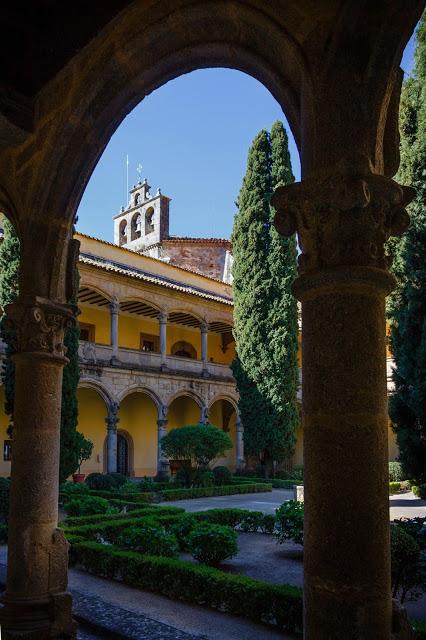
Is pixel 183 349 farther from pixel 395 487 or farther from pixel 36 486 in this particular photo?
pixel 36 486

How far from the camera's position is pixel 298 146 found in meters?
2.71

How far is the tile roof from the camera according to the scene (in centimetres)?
1967

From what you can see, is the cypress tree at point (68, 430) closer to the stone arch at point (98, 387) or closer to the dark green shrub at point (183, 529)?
the dark green shrub at point (183, 529)

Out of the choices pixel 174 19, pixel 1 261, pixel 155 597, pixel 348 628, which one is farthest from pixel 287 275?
pixel 348 628

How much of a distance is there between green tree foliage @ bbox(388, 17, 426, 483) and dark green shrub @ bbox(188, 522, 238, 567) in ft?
11.2

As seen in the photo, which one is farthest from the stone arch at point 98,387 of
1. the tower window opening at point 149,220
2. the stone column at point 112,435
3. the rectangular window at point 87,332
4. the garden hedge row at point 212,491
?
the tower window opening at point 149,220

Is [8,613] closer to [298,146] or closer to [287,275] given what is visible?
[298,146]

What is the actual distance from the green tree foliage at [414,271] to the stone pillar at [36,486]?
5645 mm

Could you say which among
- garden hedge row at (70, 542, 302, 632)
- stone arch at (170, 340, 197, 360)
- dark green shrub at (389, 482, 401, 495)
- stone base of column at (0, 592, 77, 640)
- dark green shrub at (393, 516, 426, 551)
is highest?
stone arch at (170, 340, 197, 360)

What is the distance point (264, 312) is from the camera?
68.9ft

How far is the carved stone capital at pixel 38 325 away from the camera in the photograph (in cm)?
417

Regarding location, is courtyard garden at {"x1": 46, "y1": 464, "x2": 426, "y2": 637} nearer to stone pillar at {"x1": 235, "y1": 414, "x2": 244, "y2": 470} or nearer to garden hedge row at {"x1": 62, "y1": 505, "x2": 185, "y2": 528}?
garden hedge row at {"x1": 62, "y1": 505, "x2": 185, "y2": 528}

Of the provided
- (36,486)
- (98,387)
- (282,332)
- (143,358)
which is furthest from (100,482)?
(36,486)

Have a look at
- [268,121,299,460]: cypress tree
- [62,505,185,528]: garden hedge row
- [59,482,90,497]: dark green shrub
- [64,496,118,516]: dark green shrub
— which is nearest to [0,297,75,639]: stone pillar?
[62,505,185,528]: garden hedge row
